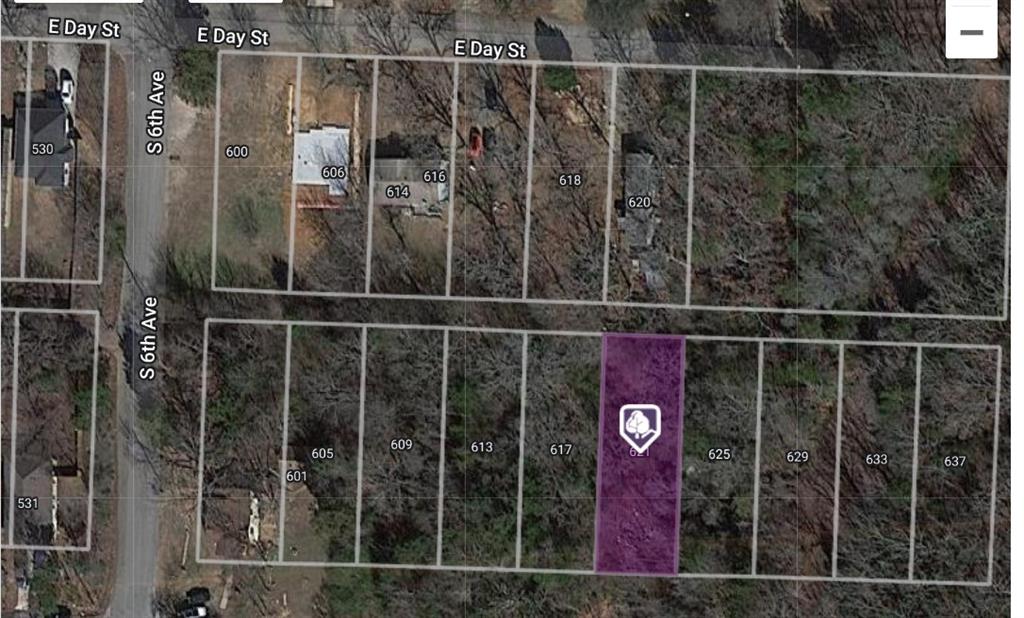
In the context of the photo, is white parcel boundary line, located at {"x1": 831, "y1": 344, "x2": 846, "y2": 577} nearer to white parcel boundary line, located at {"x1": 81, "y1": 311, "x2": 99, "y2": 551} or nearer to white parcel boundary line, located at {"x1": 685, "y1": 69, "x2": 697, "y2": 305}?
white parcel boundary line, located at {"x1": 685, "y1": 69, "x2": 697, "y2": 305}

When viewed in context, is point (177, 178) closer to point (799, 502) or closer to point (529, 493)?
point (529, 493)

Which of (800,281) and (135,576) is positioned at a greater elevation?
(800,281)

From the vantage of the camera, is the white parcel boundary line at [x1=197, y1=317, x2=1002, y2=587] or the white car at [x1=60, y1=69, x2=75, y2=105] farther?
the white parcel boundary line at [x1=197, y1=317, x2=1002, y2=587]

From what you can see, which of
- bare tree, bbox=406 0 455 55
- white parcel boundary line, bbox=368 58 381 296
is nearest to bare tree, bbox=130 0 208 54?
white parcel boundary line, bbox=368 58 381 296

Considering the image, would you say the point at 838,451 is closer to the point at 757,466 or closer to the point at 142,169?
the point at 757,466

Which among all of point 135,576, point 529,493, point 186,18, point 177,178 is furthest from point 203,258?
point 529,493

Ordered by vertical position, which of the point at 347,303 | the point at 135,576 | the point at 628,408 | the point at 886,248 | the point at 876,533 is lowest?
the point at 135,576

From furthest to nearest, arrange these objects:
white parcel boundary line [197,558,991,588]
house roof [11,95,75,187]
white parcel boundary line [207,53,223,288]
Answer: white parcel boundary line [197,558,991,588] < white parcel boundary line [207,53,223,288] < house roof [11,95,75,187]

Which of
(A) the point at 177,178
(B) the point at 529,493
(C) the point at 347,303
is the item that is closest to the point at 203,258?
(A) the point at 177,178
